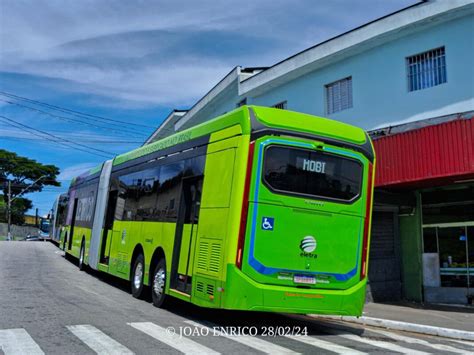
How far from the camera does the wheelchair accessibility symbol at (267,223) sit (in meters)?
7.82

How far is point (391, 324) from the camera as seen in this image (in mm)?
10461

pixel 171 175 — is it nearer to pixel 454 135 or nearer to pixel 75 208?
pixel 454 135

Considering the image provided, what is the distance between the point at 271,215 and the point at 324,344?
2187 millimetres

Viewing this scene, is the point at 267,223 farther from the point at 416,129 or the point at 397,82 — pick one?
the point at 397,82

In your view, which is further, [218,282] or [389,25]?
[389,25]

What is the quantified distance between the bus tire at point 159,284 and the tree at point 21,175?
6240cm

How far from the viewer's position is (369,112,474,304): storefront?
11758mm

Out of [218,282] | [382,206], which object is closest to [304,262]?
[218,282]

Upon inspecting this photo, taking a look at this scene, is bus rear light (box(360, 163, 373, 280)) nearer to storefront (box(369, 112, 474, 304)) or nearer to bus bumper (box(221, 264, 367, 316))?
bus bumper (box(221, 264, 367, 316))

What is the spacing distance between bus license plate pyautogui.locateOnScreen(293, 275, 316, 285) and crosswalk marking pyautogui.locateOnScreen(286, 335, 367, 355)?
3.02ft

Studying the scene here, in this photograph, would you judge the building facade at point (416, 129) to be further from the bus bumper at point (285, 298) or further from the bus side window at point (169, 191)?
the bus side window at point (169, 191)

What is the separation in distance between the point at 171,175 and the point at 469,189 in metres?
8.62

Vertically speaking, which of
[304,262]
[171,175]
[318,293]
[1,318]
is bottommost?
[1,318]

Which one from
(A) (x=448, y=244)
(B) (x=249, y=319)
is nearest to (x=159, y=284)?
(B) (x=249, y=319)
